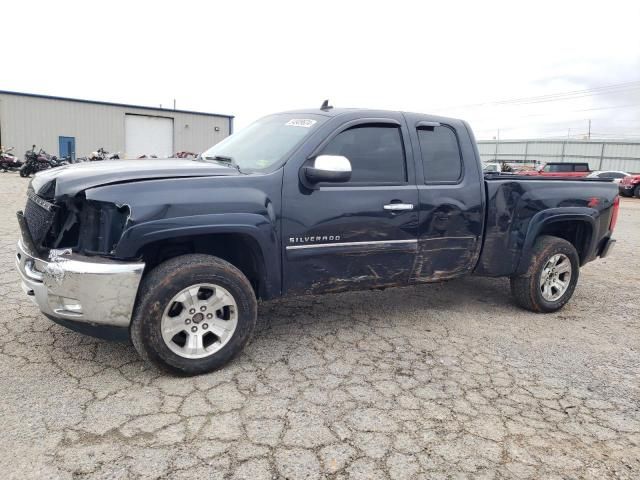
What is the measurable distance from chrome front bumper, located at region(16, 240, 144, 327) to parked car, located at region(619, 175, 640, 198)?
1049 inches

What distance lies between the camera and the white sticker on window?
3.82 m

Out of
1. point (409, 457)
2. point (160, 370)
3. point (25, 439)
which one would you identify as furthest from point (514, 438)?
point (25, 439)

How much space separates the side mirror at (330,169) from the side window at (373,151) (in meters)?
0.32

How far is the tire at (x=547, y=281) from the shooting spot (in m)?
4.71

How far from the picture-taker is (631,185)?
24344 millimetres

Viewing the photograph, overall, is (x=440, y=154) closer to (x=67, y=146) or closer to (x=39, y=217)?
(x=39, y=217)

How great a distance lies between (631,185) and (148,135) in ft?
88.8

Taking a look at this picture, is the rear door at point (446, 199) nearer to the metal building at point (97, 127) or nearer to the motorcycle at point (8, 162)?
the metal building at point (97, 127)

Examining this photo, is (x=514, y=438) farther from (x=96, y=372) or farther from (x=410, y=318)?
(x=96, y=372)

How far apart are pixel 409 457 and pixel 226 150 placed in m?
2.87

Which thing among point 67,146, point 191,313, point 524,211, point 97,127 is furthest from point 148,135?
point 191,313

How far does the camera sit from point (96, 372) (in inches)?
126

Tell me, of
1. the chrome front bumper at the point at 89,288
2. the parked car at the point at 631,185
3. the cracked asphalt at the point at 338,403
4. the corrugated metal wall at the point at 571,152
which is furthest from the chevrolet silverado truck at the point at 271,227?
the corrugated metal wall at the point at 571,152

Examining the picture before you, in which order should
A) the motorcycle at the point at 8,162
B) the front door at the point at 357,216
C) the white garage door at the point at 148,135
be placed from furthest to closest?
the white garage door at the point at 148,135 < the motorcycle at the point at 8,162 < the front door at the point at 357,216
